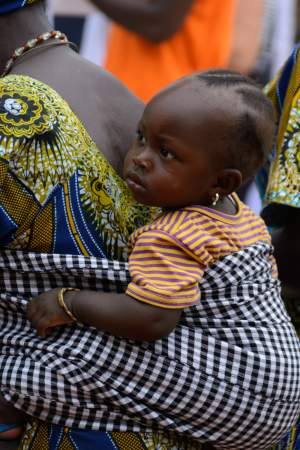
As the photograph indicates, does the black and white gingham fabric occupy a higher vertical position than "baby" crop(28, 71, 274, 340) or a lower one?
lower

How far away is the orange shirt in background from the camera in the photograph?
4.54 metres

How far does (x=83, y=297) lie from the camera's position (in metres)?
2.07

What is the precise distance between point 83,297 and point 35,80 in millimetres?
535

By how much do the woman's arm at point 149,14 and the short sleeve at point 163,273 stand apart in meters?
2.58

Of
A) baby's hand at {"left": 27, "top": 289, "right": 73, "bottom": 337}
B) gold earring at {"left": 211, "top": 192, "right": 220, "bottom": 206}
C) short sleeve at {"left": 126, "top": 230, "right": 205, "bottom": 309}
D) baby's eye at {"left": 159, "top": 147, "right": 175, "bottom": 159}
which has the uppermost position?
baby's eye at {"left": 159, "top": 147, "right": 175, "bottom": 159}

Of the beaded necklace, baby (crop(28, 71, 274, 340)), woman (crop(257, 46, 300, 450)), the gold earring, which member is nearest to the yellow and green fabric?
baby (crop(28, 71, 274, 340))

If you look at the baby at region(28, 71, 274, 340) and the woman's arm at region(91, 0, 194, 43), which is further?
the woman's arm at region(91, 0, 194, 43)

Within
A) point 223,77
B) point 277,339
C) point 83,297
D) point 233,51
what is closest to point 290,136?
point 223,77

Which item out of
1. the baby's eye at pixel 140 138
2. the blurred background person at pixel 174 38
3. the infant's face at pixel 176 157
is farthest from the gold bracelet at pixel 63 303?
the blurred background person at pixel 174 38

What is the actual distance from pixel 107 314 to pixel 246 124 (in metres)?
0.55

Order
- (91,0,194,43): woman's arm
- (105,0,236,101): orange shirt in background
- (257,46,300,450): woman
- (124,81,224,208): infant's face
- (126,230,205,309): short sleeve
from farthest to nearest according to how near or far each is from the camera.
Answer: (105,0,236,101): orange shirt in background < (91,0,194,43): woman's arm < (257,46,300,450): woman < (124,81,224,208): infant's face < (126,230,205,309): short sleeve

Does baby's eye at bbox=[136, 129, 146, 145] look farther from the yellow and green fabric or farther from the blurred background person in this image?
the blurred background person

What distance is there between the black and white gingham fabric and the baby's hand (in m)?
0.03

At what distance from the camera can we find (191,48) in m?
4.56
